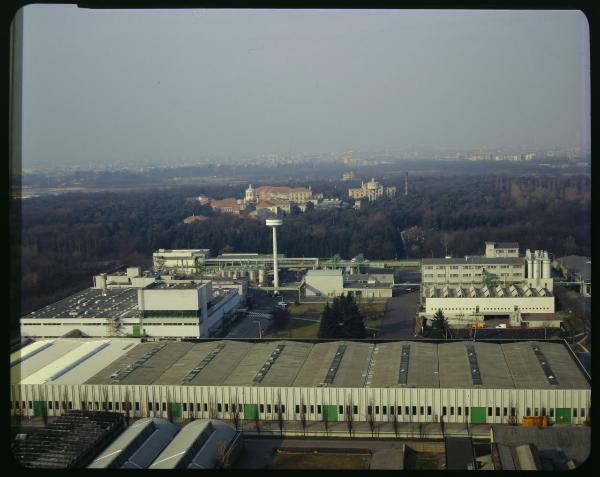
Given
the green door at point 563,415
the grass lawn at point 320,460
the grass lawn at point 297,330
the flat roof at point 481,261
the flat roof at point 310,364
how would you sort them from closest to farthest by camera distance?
the grass lawn at point 320,460 → the green door at point 563,415 → the flat roof at point 310,364 → the grass lawn at point 297,330 → the flat roof at point 481,261

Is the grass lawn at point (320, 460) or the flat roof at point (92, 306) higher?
the flat roof at point (92, 306)

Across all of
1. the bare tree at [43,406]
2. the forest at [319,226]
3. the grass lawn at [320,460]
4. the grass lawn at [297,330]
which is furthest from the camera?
the forest at [319,226]

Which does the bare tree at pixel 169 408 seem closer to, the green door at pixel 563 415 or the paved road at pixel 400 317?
the green door at pixel 563 415

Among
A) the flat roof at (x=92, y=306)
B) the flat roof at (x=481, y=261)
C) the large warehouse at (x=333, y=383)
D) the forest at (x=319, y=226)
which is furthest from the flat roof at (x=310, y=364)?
the flat roof at (x=481, y=261)

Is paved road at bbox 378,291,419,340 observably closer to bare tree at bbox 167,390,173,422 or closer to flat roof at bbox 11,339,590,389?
flat roof at bbox 11,339,590,389

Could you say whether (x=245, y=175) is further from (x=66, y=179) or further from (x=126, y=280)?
(x=126, y=280)

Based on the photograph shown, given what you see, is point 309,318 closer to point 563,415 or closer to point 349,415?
point 349,415

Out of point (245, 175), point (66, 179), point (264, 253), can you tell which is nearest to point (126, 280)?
point (66, 179)
